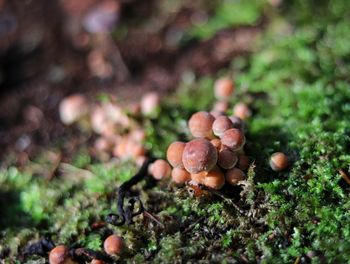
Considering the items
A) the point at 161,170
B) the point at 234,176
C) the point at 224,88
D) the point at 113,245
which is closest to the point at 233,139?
the point at 234,176

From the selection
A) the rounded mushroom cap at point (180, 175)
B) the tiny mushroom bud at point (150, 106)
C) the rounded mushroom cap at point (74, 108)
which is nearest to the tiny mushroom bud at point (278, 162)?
the rounded mushroom cap at point (180, 175)

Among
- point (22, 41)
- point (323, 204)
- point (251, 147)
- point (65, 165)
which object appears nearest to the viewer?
point (323, 204)

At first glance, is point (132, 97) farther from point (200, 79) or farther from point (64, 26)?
point (64, 26)

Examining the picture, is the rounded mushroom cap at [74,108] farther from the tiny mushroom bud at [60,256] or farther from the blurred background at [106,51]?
the tiny mushroom bud at [60,256]

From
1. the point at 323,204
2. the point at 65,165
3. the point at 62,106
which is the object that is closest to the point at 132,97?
the point at 62,106

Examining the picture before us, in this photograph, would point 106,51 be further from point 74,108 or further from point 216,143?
point 216,143

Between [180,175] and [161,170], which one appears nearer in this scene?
[180,175]

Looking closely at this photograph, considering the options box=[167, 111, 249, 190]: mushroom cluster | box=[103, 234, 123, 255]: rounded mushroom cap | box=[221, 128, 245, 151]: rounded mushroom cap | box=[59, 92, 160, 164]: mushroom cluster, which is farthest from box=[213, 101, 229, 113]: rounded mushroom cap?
box=[103, 234, 123, 255]: rounded mushroom cap
